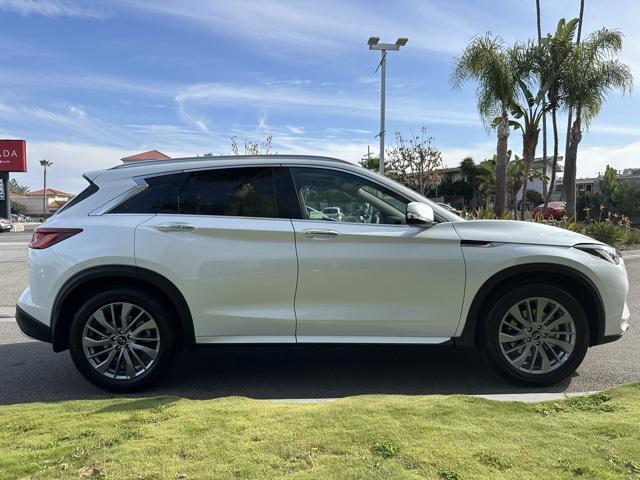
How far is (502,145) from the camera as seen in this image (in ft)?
58.8

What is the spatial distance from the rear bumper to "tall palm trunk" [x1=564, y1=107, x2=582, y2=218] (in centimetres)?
1953

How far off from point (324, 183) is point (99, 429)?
2452 mm

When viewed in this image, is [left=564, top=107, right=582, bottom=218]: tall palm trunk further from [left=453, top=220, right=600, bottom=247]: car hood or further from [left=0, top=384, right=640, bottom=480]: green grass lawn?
[left=0, top=384, right=640, bottom=480]: green grass lawn

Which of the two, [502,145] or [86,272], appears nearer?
[86,272]

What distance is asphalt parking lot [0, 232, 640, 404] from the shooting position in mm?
4219

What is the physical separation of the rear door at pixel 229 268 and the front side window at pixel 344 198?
30 cm

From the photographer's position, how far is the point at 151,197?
167 inches

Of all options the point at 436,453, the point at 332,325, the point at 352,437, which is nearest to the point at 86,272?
the point at 332,325

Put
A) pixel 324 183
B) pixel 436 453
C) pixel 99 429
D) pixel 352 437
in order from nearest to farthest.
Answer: pixel 436 453 → pixel 352 437 → pixel 99 429 → pixel 324 183

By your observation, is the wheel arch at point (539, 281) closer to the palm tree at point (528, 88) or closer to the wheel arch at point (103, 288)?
the wheel arch at point (103, 288)

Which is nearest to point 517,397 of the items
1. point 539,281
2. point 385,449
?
point 539,281

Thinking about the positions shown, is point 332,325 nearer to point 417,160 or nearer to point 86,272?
point 86,272

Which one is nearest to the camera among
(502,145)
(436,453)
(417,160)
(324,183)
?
(436,453)

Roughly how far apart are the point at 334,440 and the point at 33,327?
112 inches
